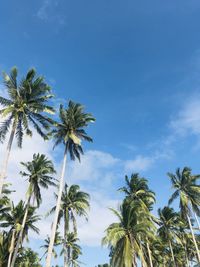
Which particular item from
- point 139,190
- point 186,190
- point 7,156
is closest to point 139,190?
point 139,190

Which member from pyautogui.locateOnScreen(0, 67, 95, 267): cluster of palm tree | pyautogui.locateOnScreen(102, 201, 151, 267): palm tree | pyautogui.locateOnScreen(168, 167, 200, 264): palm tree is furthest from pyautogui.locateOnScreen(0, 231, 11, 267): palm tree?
pyautogui.locateOnScreen(168, 167, 200, 264): palm tree

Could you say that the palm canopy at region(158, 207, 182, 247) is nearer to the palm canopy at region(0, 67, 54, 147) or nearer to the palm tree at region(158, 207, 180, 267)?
the palm tree at region(158, 207, 180, 267)

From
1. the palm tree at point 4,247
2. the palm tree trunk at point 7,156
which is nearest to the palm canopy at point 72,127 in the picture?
the palm tree trunk at point 7,156

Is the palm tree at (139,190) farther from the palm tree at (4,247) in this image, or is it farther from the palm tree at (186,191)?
the palm tree at (4,247)

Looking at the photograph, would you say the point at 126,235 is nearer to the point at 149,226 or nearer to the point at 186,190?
the point at 149,226

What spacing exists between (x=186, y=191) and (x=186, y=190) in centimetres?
18

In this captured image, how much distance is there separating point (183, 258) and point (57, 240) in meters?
32.7

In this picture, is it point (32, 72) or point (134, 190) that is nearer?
point (32, 72)

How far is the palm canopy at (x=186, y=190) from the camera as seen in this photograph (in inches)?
1639

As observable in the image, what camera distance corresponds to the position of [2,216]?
110ft

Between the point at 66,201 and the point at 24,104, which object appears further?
the point at 66,201

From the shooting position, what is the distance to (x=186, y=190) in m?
43.6

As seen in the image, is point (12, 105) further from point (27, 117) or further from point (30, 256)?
point (30, 256)

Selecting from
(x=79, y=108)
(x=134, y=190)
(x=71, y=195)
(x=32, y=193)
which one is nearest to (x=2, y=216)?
(x=32, y=193)
